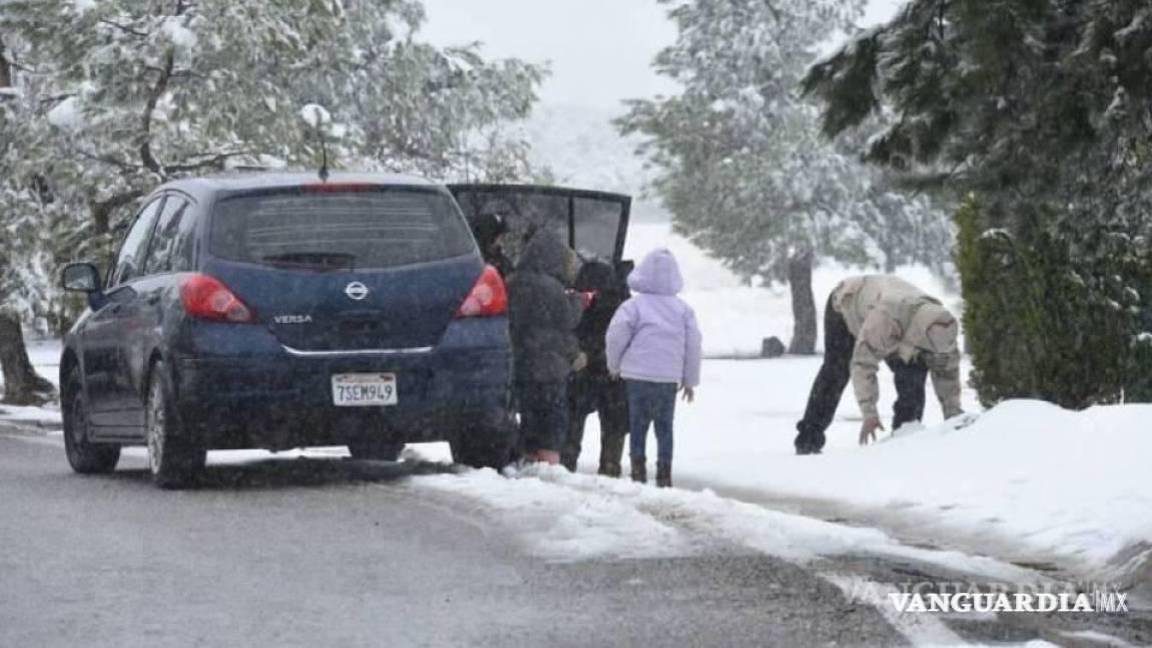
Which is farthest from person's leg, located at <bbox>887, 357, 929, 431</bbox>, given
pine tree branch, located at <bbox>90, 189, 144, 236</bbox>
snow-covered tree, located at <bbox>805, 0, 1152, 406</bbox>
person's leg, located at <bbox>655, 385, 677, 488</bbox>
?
pine tree branch, located at <bbox>90, 189, 144, 236</bbox>

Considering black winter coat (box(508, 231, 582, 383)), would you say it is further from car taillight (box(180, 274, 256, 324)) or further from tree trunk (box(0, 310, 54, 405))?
tree trunk (box(0, 310, 54, 405))

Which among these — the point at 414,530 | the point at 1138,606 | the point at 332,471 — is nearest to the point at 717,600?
the point at 1138,606

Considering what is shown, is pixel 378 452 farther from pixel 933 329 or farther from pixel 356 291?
pixel 933 329

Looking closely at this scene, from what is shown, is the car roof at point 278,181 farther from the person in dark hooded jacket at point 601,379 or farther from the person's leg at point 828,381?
the person's leg at point 828,381

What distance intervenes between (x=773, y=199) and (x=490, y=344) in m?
41.5

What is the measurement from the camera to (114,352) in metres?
13.6

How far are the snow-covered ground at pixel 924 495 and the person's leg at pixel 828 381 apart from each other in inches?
20.3

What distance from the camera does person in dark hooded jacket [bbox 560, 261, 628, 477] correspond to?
47.8ft

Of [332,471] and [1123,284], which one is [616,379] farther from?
[1123,284]

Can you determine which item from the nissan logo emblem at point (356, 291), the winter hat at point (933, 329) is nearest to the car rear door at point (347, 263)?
the nissan logo emblem at point (356, 291)

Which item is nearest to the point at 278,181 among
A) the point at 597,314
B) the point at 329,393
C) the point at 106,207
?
the point at 329,393

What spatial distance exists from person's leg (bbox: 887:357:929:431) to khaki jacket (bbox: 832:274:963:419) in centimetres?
21

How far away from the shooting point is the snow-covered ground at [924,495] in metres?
9.33

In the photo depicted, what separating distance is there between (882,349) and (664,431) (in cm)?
199
